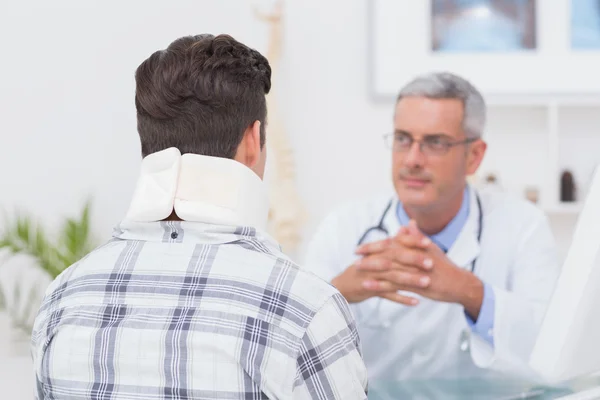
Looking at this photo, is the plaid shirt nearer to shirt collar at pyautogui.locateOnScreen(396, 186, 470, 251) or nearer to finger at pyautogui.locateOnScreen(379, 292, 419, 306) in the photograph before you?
finger at pyautogui.locateOnScreen(379, 292, 419, 306)

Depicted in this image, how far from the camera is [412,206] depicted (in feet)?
7.74

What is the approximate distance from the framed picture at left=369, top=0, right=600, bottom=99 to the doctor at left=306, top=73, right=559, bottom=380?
1034 millimetres

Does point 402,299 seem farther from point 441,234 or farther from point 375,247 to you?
point 441,234

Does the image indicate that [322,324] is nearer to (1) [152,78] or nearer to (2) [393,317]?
(1) [152,78]

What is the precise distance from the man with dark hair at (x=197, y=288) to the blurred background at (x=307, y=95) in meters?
2.21

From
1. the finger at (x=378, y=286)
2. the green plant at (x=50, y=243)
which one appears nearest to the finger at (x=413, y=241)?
the finger at (x=378, y=286)

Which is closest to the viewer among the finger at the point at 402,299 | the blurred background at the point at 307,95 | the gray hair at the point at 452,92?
the finger at the point at 402,299

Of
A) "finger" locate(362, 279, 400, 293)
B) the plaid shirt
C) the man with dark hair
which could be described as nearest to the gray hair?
"finger" locate(362, 279, 400, 293)

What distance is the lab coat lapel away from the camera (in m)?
2.36

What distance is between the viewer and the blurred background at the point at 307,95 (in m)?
3.23

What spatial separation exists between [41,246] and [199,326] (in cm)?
215

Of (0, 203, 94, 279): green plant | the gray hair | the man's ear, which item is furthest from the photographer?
(0, 203, 94, 279): green plant

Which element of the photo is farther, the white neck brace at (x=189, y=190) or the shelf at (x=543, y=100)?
the shelf at (x=543, y=100)

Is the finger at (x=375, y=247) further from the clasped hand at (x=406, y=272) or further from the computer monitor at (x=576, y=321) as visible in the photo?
the computer monitor at (x=576, y=321)
